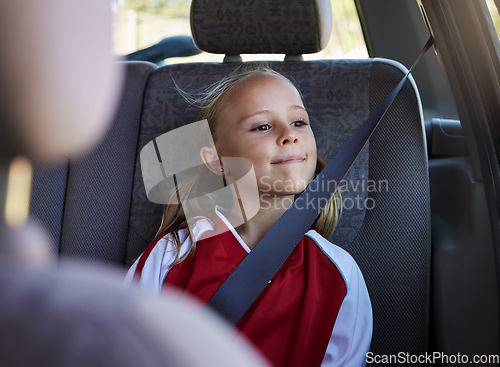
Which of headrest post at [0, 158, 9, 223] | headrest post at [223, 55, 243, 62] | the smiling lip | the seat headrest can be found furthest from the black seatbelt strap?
headrest post at [0, 158, 9, 223]

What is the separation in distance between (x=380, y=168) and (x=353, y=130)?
13cm

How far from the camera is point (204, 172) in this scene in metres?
1.54

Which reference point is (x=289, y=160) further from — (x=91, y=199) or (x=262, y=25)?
(x=91, y=199)

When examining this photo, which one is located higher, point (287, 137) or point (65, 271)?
point (287, 137)

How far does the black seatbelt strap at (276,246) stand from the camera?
1036 mm

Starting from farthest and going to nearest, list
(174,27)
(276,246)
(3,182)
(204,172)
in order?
(174,27)
(204,172)
(276,246)
(3,182)

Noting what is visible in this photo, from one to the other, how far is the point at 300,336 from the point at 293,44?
2.62ft

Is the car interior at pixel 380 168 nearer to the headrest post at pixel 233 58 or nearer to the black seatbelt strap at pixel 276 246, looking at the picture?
the headrest post at pixel 233 58

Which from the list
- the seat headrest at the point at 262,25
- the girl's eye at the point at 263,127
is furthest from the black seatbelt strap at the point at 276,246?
the seat headrest at the point at 262,25

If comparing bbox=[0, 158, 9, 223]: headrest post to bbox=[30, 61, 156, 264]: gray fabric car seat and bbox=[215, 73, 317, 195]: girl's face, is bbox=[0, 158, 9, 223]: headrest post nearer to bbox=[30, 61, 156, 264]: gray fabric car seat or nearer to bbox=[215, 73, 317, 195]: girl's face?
bbox=[215, 73, 317, 195]: girl's face

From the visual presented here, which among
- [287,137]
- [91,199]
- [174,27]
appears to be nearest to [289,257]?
[287,137]

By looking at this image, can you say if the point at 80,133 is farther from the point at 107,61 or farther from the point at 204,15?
the point at 204,15

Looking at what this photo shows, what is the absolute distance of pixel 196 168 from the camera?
1.53 m

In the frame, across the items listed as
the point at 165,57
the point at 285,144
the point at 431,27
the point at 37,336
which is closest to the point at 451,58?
the point at 431,27
